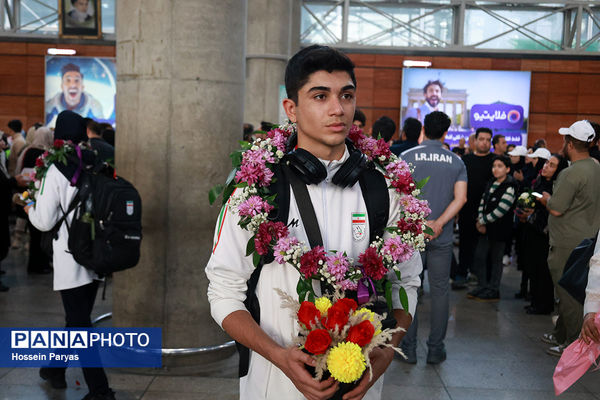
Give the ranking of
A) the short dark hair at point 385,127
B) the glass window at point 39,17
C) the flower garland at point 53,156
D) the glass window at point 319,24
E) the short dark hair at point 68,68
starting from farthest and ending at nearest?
the glass window at point 319,24, the glass window at point 39,17, the short dark hair at point 68,68, the short dark hair at point 385,127, the flower garland at point 53,156

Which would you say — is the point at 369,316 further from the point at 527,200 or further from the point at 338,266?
the point at 527,200

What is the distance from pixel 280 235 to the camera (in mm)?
2021

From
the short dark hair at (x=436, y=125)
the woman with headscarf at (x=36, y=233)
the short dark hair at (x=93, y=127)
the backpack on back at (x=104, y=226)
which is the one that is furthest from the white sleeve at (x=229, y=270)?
the woman with headscarf at (x=36, y=233)

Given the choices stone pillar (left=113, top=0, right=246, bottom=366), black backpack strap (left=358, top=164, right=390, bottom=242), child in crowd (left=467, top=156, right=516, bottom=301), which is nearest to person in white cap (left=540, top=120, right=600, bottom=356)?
child in crowd (left=467, top=156, right=516, bottom=301)

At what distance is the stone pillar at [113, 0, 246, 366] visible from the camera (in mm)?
4801

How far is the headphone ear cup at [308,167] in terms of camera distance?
2062 millimetres

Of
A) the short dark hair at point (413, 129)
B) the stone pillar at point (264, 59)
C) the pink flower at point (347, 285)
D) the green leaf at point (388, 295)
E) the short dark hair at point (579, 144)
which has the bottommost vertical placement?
the green leaf at point (388, 295)

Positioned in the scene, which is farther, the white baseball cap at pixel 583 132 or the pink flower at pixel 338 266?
the white baseball cap at pixel 583 132

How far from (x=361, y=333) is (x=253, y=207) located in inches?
21.1

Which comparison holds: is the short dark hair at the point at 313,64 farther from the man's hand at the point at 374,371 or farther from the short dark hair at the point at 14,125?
the short dark hair at the point at 14,125

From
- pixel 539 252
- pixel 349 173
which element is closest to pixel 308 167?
pixel 349 173

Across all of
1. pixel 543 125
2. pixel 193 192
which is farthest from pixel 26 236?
pixel 543 125

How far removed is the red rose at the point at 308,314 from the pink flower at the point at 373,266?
0.28 metres

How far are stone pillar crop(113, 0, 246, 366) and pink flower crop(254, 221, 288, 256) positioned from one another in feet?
9.67
